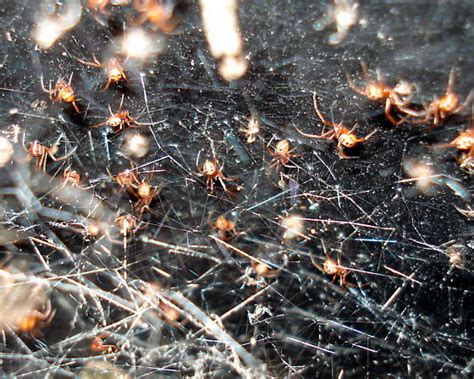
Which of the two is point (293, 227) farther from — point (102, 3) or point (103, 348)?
point (102, 3)

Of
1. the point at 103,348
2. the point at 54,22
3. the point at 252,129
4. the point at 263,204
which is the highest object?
the point at 54,22

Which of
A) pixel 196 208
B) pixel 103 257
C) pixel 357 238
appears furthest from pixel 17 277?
pixel 357 238

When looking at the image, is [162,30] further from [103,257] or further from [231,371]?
[231,371]

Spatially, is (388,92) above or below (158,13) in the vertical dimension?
below

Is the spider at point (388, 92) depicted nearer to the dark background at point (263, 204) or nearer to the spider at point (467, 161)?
the dark background at point (263, 204)

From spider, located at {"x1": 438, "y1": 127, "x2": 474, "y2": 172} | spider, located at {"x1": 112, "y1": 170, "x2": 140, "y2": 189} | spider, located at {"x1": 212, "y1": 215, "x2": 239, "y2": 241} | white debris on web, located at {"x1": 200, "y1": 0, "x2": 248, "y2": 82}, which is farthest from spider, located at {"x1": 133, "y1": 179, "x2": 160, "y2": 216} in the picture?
spider, located at {"x1": 438, "y1": 127, "x2": 474, "y2": 172}

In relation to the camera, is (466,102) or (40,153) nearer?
(466,102)

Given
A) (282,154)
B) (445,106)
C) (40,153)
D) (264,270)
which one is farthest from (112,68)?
(445,106)

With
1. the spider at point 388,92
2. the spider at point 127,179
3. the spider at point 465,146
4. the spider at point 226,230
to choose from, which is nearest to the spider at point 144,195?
the spider at point 127,179
